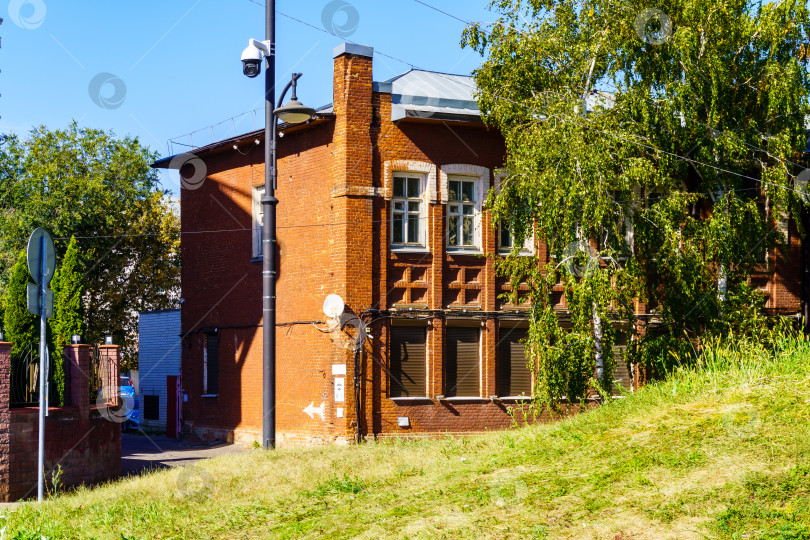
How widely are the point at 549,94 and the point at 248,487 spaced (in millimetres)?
9941

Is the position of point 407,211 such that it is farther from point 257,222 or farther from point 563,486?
point 563,486

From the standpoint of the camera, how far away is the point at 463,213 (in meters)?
22.2

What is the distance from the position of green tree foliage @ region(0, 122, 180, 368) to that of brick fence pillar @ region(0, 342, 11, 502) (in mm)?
21923

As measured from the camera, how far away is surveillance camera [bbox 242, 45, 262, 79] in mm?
17344

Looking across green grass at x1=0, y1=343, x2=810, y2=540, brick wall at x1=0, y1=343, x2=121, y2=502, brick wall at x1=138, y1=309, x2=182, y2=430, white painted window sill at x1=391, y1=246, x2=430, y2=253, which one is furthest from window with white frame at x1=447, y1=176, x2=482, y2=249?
brick wall at x1=138, y1=309, x2=182, y2=430

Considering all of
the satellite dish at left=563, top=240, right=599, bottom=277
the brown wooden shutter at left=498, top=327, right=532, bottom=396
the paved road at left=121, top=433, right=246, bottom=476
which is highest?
the satellite dish at left=563, top=240, right=599, bottom=277

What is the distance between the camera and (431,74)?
25.3 metres

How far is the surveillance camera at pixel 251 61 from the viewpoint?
17344 mm

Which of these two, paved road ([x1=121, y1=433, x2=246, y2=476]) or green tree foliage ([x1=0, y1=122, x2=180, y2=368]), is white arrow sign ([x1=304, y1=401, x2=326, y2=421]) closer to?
paved road ([x1=121, y1=433, x2=246, y2=476])

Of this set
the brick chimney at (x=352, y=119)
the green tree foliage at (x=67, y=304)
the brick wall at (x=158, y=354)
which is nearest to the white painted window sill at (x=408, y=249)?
the brick chimney at (x=352, y=119)

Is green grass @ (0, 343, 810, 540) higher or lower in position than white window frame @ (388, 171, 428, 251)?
lower

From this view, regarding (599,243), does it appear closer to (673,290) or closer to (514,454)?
(673,290)

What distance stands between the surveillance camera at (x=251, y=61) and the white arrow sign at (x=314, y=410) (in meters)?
A: 7.80

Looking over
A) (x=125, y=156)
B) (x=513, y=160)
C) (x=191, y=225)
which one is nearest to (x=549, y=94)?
(x=513, y=160)
